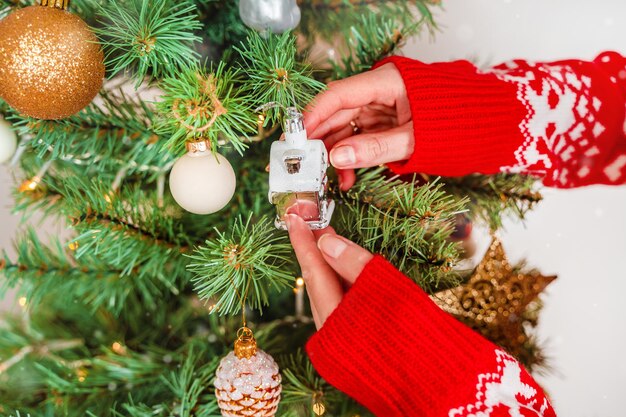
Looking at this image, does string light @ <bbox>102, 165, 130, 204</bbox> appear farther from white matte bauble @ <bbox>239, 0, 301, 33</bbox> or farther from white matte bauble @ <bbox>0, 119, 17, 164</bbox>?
white matte bauble @ <bbox>239, 0, 301, 33</bbox>

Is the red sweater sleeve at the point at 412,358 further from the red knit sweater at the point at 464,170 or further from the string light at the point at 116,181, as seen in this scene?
the string light at the point at 116,181

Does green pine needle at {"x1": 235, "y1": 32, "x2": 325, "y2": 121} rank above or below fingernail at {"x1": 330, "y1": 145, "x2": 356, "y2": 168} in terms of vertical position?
above

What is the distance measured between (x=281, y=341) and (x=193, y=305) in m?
0.14

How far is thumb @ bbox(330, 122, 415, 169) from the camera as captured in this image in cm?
56

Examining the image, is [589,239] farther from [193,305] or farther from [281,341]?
[193,305]

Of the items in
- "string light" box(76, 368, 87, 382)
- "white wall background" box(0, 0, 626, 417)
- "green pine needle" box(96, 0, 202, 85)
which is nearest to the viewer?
"green pine needle" box(96, 0, 202, 85)

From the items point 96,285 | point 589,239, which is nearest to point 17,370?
point 96,285

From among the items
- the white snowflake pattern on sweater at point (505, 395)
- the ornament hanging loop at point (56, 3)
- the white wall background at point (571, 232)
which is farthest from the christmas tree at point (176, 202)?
the white wall background at point (571, 232)

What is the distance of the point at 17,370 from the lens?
2.18 feet

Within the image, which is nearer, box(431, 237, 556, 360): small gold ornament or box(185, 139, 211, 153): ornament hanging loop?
box(185, 139, 211, 153): ornament hanging loop

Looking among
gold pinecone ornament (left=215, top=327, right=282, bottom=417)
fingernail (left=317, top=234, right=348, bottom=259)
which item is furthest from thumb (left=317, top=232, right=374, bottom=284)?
gold pinecone ornament (left=215, top=327, right=282, bottom=417)

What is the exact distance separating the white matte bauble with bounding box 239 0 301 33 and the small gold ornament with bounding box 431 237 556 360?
1.28 feet

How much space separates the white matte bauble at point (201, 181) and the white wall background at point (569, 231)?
52cm

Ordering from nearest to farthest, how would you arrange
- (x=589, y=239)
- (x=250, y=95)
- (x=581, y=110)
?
(x=250, y=95)
(x=581, y=110)
(x=589, y=239)
